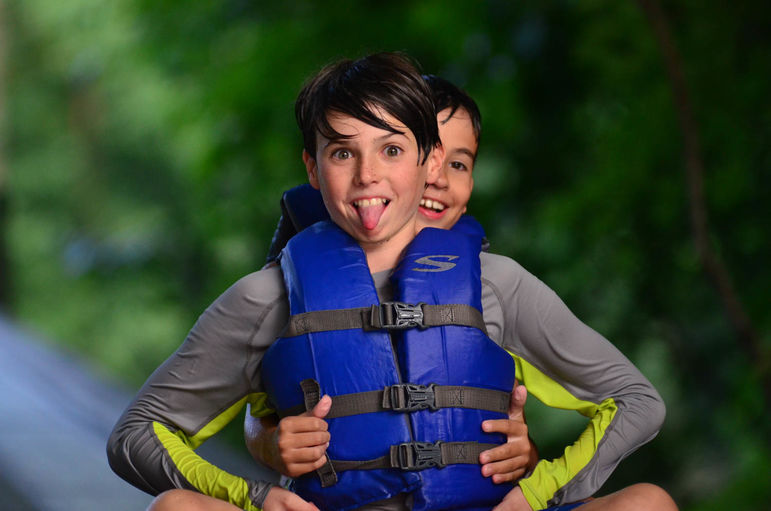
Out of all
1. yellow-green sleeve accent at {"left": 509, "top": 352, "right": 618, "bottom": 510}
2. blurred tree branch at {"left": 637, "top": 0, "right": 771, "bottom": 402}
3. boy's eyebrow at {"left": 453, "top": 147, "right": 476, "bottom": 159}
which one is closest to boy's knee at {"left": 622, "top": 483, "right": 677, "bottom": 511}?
yellow-green sleeve accent at {"left": 509, "top": 352, "right": 618, "bottom": 510}

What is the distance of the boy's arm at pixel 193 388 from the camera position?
1.84 meters

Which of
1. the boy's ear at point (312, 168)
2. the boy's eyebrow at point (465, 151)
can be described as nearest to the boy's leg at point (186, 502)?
the boy's ear at point (312, 168)

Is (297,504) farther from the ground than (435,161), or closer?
closer

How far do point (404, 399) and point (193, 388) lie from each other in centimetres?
39

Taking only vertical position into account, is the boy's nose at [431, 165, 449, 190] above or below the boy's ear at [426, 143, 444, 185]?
below

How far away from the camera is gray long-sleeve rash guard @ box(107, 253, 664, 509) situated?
1.85 meters

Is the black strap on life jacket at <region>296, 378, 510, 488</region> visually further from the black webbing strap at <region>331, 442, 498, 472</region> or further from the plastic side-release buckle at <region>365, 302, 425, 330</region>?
the plastic side-release buckle at <region>365, 302, 425, 330</region>

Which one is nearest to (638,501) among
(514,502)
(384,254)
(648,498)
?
(648,498)

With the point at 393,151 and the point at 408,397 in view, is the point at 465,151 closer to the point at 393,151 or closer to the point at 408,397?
the point at 393,151

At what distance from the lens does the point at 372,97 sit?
183 centimetres

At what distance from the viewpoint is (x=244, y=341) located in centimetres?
188

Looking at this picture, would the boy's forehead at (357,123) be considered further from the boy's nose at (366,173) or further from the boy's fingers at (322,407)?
the boy's fingers at (322,407)

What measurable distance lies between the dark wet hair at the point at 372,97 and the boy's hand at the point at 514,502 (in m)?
0.59

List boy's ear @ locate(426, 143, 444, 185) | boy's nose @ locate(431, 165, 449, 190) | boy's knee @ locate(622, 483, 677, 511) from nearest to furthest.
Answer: boy's knee @ locate(622, 483, 677, 511)
boy's ear @ locate(426, 143, 444, 185)
boy's nose @ locate(431, 165, 449, 190)
